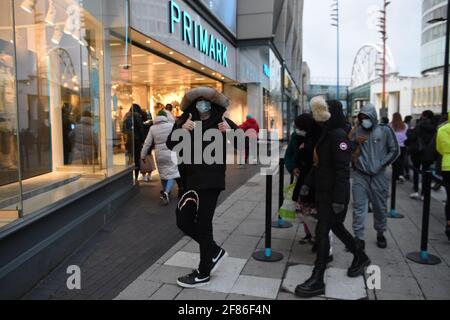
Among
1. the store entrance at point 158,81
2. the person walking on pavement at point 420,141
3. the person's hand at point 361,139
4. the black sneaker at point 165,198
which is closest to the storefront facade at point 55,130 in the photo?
the black sneaker at point 165,198

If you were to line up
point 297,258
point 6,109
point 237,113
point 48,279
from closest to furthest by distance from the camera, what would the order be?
point 48,279 < point 6,109 < point 297,258 < point 237,113

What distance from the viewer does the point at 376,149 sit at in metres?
4.86

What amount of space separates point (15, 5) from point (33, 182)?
7.37 feet

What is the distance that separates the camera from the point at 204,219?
3.81 meters

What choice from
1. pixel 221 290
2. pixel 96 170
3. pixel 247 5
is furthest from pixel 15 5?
pixel 247 5

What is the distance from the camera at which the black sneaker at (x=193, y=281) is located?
12.5 ft

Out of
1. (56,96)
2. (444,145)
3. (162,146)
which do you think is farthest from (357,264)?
(56,96)

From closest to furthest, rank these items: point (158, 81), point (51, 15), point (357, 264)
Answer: point (357, 264), point (51, 15), point (158, 81)

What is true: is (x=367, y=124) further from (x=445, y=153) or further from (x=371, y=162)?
(x=445, y=153)

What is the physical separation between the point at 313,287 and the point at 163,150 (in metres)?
4.39

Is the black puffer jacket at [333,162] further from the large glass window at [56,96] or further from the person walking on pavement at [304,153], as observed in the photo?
the large glass window at [56,96]

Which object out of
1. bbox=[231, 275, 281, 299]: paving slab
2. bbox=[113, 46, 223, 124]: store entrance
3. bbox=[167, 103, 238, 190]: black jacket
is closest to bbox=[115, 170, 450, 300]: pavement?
bbox=[231, 275, 281, 299]: paving slab
